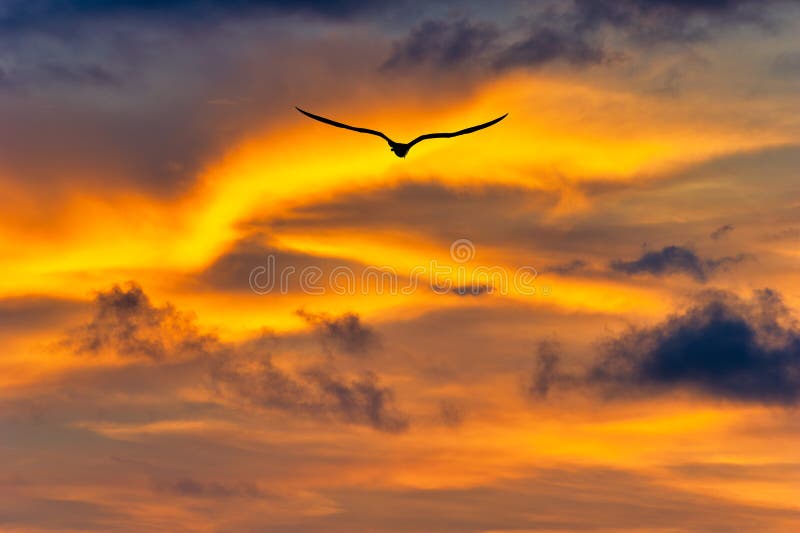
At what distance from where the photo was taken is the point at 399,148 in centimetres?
11819

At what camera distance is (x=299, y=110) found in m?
118

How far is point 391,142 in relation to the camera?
386ft

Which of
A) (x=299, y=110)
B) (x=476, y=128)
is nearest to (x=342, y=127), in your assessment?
(x=299, y=110)

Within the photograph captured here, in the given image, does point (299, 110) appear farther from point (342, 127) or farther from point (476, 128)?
point (476, 128)

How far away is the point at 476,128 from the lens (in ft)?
406

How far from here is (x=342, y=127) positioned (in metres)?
122

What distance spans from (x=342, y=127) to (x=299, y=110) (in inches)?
212

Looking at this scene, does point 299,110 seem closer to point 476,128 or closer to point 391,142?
point 391,142

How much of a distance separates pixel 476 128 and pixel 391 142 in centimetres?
1089

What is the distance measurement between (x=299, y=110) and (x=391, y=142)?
9765mm

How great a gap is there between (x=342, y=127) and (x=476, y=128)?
1401cm

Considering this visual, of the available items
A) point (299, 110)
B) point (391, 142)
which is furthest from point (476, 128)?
point (299, 110)

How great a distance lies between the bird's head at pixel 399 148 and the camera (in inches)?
4641

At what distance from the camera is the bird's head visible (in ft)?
387
